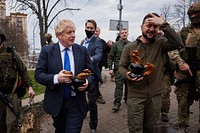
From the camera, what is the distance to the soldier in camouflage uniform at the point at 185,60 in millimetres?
4105

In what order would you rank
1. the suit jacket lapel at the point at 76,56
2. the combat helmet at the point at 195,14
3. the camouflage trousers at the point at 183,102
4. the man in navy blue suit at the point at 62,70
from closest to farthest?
the man in navy blue suit at the point at 62,70 → the suit jacket lapel at the point at 76,56 → the combat helmet at the point at 195,14 → the camouflage trousers at the point at 183,102

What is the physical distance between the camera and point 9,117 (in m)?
3.88

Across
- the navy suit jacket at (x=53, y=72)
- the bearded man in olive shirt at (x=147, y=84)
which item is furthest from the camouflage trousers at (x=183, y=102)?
the navy suit jacket at (x=53, y=72)

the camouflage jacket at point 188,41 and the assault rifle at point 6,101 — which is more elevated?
the camouflage jacket at point 188,41

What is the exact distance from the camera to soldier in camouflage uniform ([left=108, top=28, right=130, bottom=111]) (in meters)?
6.43

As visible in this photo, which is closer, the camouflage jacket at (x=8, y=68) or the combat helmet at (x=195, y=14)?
the camouflage jacket at (x=8, y=68)

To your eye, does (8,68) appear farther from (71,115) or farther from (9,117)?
(71,115)

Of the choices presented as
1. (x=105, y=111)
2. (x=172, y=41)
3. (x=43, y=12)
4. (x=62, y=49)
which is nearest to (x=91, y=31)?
(x=62, y=49)

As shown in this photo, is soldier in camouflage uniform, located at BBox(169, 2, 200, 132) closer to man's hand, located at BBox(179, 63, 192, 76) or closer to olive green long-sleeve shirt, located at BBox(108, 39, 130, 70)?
man's hand, located at BBox(179, 63, 192, 76)

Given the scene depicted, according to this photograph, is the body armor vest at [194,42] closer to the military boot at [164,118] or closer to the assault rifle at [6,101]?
the military boot at [164,118]

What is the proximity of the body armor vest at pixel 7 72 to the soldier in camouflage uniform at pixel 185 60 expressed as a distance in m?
2.48

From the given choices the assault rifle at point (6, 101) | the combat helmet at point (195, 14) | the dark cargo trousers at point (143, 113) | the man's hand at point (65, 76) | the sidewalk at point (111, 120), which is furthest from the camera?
the sidewalk at point (111, 120)

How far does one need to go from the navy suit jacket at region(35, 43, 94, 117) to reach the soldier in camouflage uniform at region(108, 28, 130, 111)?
3232 mm

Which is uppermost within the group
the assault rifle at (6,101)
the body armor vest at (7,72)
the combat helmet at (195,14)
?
the combat helmet at (195,14)
